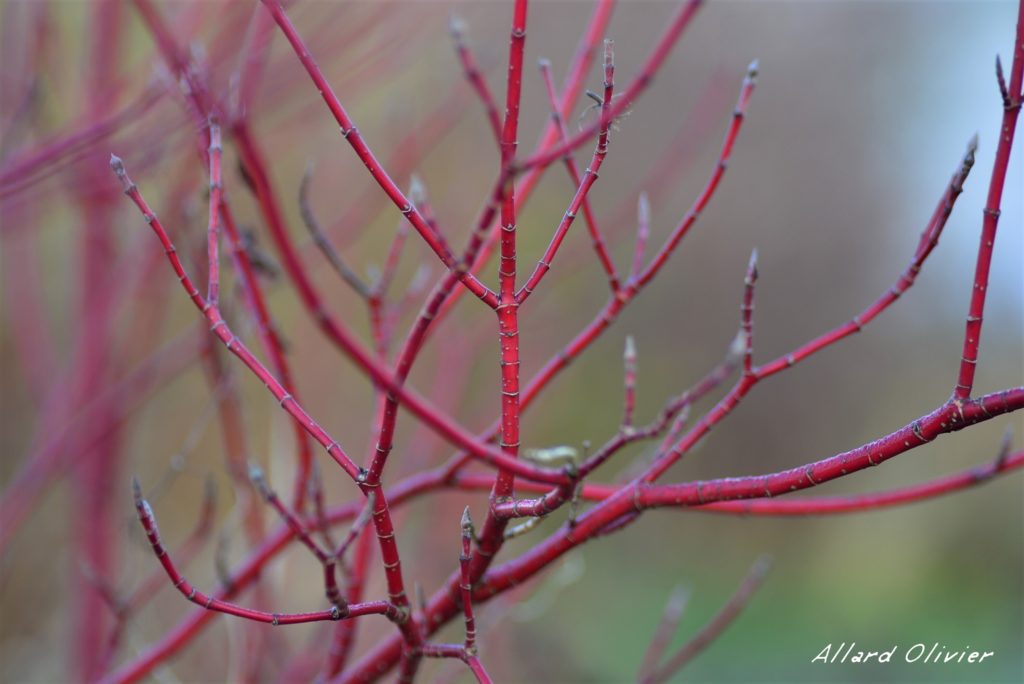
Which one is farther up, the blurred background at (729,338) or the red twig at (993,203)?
the blurred background at (729,338)

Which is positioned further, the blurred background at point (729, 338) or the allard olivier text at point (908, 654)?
the blurred background at point (729, 338)

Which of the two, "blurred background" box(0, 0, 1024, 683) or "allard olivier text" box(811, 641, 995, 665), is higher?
"blurred background" box(0, 0, 1024, 683)

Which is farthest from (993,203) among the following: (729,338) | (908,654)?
(729,338)

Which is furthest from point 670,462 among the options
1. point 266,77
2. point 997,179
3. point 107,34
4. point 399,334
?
point 399,334

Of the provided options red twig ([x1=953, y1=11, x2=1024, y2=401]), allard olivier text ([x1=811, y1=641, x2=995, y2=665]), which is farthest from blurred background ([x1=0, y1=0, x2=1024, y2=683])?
red twig ([x1=953, y1=11, x2=1024, y2=401])

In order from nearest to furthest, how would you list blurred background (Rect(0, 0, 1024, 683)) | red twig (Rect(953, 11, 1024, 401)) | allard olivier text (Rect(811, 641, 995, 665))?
1. red twig (Rect(953, 11, 1024, 401))
2. allard olivier text (Rect(811, 641, 995, 665))
3. blurred background (Rect(0, 0, 1024, 683))

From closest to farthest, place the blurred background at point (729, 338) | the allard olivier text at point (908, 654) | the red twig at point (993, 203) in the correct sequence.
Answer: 1. the red twig at point (993, 203)
2. the allard olivier text at point (908, 654)
3. the blurred background at point (729, 338)

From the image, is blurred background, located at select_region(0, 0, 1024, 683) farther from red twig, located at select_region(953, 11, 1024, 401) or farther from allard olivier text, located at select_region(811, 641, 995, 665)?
red twig, located at select_region(953, 11, 1024, 401)

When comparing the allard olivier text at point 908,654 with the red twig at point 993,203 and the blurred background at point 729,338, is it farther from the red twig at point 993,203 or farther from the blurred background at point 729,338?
the blurred background at point 729,338

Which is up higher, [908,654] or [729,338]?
[729,338]

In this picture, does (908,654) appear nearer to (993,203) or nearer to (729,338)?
(993,203)

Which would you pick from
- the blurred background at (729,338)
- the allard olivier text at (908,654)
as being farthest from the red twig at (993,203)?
the blurred background at (729,338)
